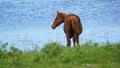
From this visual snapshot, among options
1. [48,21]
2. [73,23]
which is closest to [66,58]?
[73,23]

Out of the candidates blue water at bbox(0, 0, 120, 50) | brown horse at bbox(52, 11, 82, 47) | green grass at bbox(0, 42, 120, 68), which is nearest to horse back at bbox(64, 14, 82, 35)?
brown horse at bbox(52, 11, 82, 47)

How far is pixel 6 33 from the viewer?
2041cm

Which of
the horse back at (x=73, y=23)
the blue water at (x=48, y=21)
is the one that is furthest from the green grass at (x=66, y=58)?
the blue water at (x=48, y=21)

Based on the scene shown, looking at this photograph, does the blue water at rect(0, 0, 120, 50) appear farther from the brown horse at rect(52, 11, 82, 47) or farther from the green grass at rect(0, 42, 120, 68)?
the green grass at rect(0, 42, 120, 68)

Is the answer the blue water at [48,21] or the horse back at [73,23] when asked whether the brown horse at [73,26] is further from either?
the blue water at [48,21]

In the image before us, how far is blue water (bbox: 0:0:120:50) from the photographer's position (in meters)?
17.4

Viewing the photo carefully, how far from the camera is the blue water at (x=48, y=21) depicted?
17422mm

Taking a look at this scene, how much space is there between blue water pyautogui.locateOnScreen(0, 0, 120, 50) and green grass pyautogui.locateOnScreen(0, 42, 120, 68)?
2.99m

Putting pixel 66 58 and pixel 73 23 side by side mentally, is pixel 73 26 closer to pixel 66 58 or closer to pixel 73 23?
pixel 73 23

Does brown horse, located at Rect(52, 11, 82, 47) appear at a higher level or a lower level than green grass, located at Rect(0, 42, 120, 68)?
higher

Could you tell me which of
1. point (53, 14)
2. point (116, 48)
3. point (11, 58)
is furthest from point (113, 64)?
point (53, 14)

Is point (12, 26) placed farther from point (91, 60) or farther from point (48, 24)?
point (91, 60)

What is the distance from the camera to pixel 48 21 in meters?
24.3

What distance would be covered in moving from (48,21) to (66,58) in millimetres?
14419
